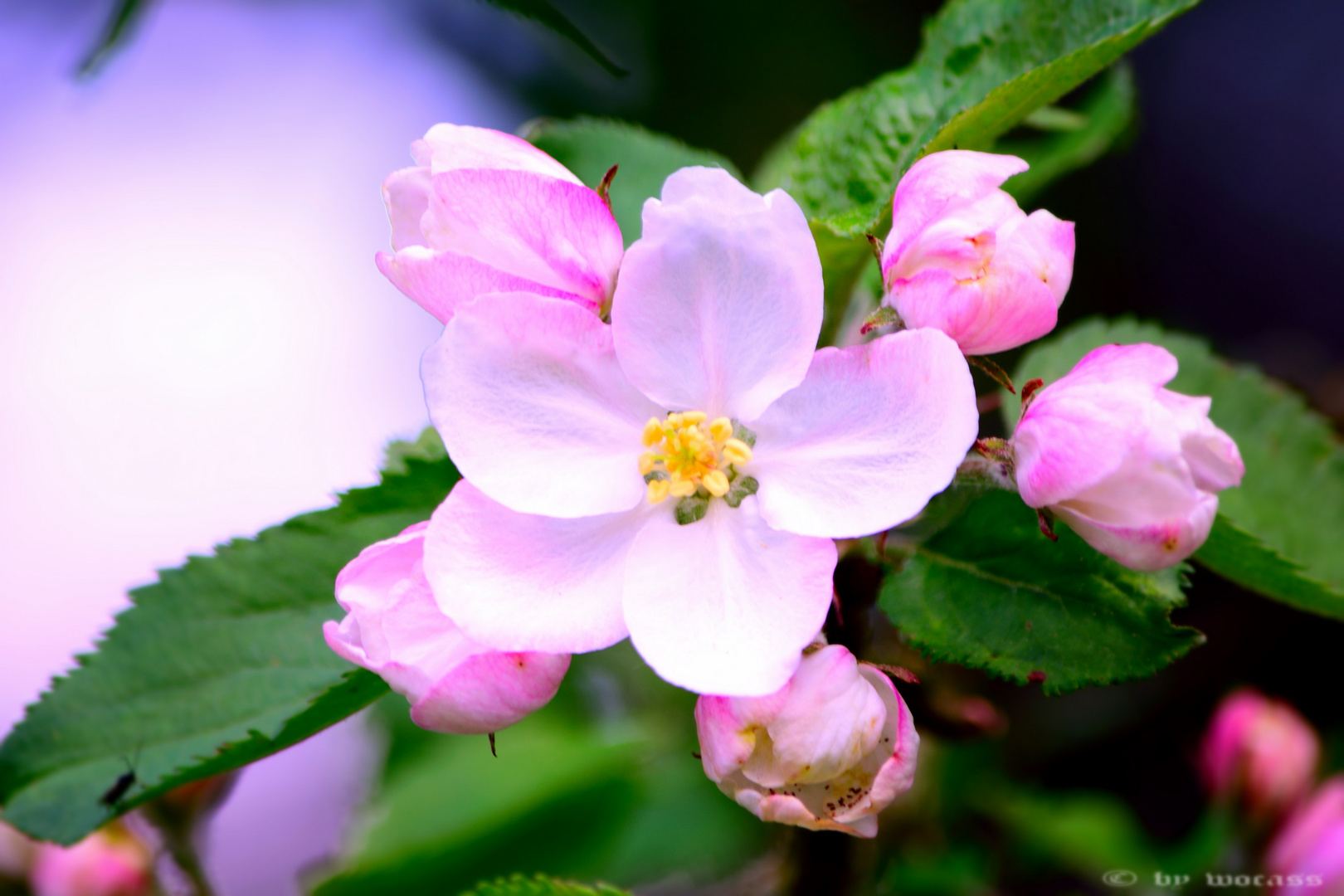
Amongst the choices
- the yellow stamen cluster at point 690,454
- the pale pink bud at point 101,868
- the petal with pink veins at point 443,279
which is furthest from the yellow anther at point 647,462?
the pale pink bud at point 101,868

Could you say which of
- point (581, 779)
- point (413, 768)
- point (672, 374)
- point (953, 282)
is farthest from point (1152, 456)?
point (413, 768)

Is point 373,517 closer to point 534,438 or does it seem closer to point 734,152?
point 534,438

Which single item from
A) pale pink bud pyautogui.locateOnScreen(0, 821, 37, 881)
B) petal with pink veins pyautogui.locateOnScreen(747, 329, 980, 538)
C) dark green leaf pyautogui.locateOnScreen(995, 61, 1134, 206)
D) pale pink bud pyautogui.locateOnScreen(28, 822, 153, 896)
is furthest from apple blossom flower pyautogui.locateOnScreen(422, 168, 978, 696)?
pale pink bud pyautogui.locateOnScreen(0, 821, 37, 881)

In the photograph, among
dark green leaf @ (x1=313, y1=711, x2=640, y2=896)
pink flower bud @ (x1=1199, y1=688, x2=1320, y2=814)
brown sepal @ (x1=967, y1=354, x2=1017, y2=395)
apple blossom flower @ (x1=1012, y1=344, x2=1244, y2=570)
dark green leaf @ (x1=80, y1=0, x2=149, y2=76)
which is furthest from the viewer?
pink flower bud @ (x1=1199, y1=688, x2=1320, y2=814)

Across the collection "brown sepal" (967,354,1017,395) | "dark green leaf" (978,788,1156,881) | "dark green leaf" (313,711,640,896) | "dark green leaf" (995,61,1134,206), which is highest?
"brown sepal" (967,354,1017,395)

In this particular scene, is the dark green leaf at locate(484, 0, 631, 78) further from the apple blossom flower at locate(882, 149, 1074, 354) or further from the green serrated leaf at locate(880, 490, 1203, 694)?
the green serrated leaf at locate(880, 490, 1203, 694)

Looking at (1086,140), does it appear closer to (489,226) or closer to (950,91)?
(950,91)
